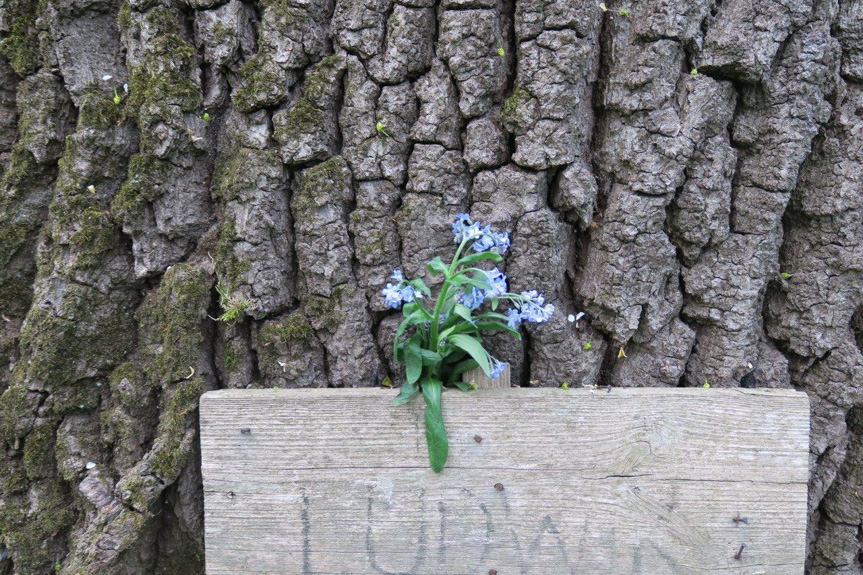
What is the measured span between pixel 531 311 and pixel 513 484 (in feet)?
1.71

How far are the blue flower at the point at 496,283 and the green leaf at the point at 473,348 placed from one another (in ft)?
0.45

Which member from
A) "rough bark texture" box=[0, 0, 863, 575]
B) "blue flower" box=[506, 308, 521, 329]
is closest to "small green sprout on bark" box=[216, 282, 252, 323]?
"rough bark texture" box=[0, 0, 863, 575]

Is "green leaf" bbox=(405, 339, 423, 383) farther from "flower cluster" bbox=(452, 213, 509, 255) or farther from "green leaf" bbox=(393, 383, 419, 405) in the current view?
"flower cluster" bbox=(452, 213, 509, 255)

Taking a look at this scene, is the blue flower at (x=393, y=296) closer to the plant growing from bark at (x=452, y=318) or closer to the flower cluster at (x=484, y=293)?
the plant growing from bark at (x=452, y=318)

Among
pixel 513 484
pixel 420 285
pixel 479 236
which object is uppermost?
pixel 479 236

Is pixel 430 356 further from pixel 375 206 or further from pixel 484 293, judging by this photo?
pixel 375 206

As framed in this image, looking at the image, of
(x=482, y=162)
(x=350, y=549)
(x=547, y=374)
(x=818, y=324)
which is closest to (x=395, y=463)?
(x=350, y=549)

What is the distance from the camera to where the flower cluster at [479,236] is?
160 cm

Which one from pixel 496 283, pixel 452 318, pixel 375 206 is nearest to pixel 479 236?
pixel 496 283

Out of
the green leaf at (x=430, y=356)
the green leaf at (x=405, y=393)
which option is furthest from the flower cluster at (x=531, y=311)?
the green leaf at (x=405, y=393)

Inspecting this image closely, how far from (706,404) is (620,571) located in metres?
0.56

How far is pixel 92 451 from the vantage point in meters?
1.81

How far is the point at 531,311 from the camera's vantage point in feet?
5.26

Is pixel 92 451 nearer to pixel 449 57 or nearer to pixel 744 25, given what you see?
pixel 449 57
